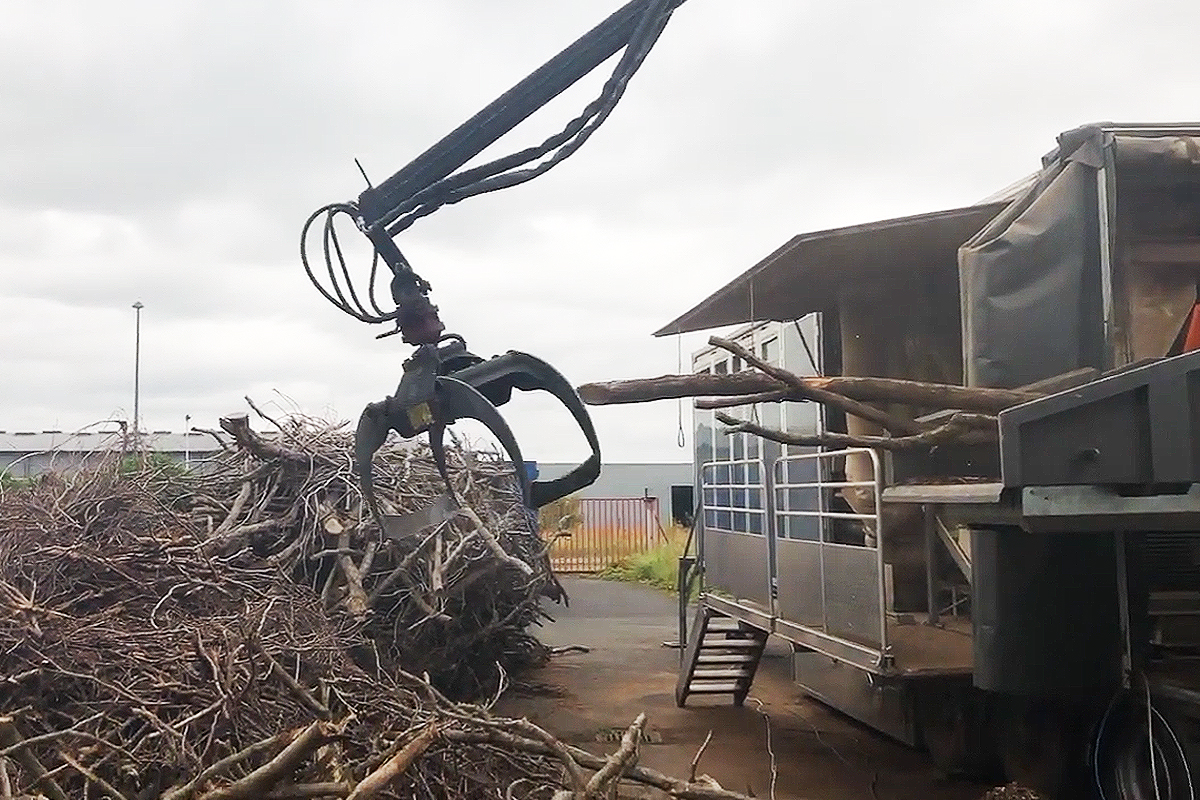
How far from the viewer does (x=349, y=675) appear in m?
6.31

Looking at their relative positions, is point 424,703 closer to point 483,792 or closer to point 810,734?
point 483,792

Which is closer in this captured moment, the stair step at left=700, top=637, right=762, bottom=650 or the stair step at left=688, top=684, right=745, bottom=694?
the stair step at left=700, top=637, right=762, bottom=650

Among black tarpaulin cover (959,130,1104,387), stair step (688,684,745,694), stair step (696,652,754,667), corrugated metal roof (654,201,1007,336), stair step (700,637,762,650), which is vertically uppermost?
corrugated metal roof (654,201,1007,336)

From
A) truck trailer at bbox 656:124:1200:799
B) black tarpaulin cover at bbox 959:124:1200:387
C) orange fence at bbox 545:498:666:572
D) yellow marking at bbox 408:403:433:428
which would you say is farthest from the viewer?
orange fence at bbox 545:498:666:572

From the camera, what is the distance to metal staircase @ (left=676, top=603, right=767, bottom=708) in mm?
10789

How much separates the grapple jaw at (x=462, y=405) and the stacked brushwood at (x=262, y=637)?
1.00m

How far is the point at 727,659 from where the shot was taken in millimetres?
10969

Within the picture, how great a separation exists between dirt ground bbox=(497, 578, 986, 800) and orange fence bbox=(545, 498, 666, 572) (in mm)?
10568

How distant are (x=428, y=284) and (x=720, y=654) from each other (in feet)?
25.3

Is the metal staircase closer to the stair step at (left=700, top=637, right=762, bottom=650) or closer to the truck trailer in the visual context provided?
the stair step at (left=700, top=637, right=762, bottom=650)

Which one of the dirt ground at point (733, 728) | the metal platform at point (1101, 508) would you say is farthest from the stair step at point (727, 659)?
the metal platform at point (1101, 508)

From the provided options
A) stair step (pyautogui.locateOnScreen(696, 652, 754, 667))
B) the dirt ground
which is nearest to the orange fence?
the dirt ground

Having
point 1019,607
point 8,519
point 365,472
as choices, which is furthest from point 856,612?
point 8,519

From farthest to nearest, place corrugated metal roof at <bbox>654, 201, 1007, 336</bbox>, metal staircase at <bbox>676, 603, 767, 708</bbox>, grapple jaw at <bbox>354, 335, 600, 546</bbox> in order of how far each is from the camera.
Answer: metal staircase at <bbox>676, 603, 767, 708</bbox> → corrugated metal roof at <bbox>654, 201, 1007, 336</bbox> → grapple jaw at <bbox>354, 335, 600, 546</bbox>
